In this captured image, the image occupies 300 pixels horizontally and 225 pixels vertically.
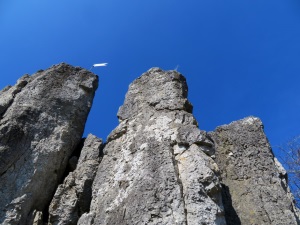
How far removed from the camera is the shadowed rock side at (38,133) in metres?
6.14

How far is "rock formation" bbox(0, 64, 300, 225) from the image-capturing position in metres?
4.57

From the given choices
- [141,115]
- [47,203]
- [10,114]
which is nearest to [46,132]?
[10,114]

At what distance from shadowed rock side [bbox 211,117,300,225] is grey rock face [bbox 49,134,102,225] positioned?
8.71 ft

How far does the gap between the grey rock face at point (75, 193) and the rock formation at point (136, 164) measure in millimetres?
20

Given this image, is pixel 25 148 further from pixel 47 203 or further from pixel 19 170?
pixel 47 203

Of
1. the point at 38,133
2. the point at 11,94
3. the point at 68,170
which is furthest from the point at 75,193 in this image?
the point at 11,94

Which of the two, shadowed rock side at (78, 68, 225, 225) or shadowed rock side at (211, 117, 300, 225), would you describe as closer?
shadowed rock side at (78, 68, 225, 225)

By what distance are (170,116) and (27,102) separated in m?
3.77

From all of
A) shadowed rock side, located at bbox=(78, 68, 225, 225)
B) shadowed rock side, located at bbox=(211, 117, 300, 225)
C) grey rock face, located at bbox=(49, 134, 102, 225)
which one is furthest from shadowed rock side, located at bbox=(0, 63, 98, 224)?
shadowed rock side, located at bbox=(211, 117, 300, 225)

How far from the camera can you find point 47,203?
6492 mm

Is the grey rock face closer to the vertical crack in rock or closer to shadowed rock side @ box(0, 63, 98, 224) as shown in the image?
shadowed rock side @ box(0, 63, 98, 224)

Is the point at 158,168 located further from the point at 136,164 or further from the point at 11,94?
the point at 11,94

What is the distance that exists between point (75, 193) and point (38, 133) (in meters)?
1.69

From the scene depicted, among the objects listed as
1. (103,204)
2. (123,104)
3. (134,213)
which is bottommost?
(134,213)
